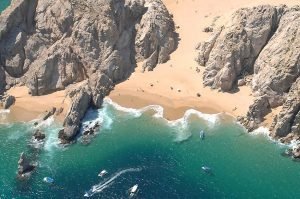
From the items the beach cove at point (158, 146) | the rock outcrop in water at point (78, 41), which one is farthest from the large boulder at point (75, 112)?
the rock outcrop in water at point (78, 41)

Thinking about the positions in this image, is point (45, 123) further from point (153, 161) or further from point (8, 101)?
point (153, 161)

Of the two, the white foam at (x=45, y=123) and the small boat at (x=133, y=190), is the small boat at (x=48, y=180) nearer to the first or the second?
the small boat at (x=133, y=190)

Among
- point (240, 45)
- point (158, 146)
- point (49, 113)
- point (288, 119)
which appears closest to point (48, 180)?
point (49, 113)

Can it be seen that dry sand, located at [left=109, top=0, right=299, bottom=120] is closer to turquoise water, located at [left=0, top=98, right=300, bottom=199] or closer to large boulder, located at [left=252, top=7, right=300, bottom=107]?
turquoise water, located at [left=0, top=98, right=300, bottom=199]

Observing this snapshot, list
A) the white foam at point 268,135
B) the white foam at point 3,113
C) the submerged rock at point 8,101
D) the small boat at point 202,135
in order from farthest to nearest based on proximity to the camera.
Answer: the submerged rock at point 8,101 → the white foam at point 3,113 → the small boat at point 202,135 → the white foam at point 268,135

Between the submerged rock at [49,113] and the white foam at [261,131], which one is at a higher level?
the white foam at [261,131]

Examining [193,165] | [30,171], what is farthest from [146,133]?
[30,171]

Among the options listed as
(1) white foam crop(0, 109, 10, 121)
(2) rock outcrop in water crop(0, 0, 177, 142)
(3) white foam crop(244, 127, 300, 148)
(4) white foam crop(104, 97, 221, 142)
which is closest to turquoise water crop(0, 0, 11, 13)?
(2) rock outcrop in water crop(0, 0, 177, 142)

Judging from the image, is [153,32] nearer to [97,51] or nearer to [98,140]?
[97,51]
